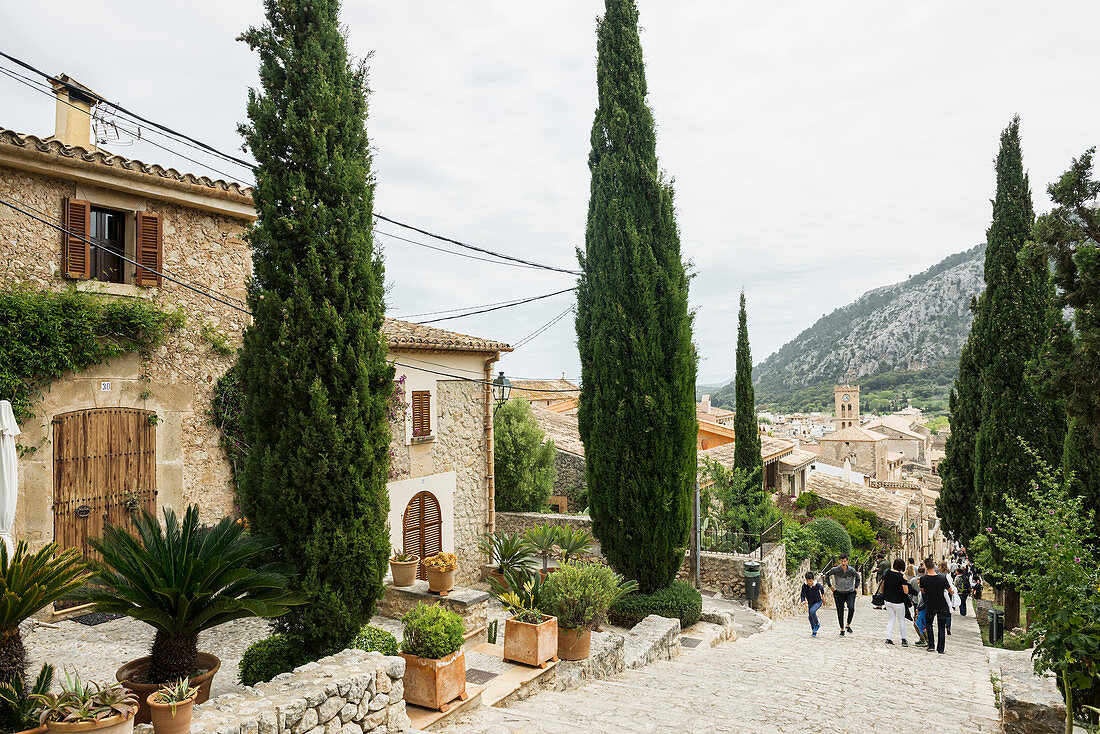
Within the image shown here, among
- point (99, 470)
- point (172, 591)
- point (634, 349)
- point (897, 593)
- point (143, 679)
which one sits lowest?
point (897, 593)

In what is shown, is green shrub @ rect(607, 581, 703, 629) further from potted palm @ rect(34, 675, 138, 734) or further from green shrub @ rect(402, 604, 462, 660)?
potted palm @ rect(34, 675, 138, 734)

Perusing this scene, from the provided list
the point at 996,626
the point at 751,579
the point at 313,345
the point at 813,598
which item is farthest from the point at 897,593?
the point at 313,345

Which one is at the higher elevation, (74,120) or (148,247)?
(74,120)

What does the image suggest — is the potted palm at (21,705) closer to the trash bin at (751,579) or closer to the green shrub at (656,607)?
the green shrub at (656,607)

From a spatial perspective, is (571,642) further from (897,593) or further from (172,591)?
(897,593)

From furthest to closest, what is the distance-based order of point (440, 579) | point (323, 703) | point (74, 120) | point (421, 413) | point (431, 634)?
point (421, 413)
point (74, 120)
point (440, 579)
point (431, 634)
point (323, 703)

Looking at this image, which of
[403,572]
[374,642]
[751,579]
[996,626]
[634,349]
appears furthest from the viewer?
[751,579]

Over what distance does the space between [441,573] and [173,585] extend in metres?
4.20

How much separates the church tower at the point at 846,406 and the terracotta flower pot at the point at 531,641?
242ft

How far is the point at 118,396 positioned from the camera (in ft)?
27.7

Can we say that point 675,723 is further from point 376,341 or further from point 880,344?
point 880,344

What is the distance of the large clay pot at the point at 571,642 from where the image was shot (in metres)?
7.26

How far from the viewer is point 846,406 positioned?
76562mm

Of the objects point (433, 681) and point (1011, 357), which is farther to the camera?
point (1011, 357)
